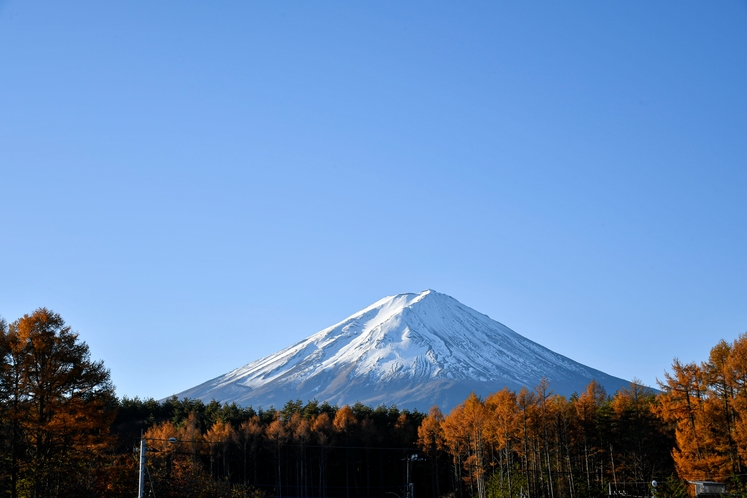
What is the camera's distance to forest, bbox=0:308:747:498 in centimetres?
2917

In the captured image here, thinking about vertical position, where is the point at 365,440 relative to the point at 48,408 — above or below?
below

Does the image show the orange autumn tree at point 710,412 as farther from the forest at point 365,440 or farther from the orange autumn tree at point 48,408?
the orange autumn tree at point 48,408

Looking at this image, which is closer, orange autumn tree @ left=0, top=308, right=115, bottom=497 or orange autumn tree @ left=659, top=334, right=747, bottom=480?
orange autumn tree @ left=0, top=308, right=115, bottom=497

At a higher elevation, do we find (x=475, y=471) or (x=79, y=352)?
(x=79, y=352)

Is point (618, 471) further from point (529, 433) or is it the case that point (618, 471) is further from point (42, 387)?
point (42, 387)

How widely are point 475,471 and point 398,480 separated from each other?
14.7 meters

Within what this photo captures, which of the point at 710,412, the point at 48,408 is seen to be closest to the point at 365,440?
the point at 710,412

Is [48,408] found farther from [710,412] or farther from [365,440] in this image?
[365,440]

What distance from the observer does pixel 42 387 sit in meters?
29.2

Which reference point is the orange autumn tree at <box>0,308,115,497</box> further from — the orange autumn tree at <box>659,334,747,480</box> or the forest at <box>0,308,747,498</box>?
the orange autumn tree at <box>659,334,747,480</box>

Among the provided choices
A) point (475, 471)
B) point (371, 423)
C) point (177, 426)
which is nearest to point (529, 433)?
point (475, 471)

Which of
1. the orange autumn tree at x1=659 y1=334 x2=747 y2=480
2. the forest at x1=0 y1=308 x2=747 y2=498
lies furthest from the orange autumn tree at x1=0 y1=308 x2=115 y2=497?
the orange autumn tree at x1=659 y1=334 x2=747 y2=480

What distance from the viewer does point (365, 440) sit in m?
72.8

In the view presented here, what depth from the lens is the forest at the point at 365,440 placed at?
95.7 ft
